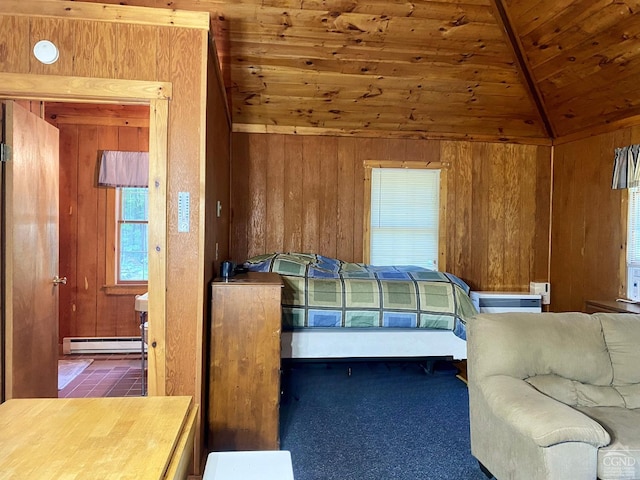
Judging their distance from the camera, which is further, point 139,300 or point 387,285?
point 387,285

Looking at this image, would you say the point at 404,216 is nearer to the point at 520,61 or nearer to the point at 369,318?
the point at 369,318

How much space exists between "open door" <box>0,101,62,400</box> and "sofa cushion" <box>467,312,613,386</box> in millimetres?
2549

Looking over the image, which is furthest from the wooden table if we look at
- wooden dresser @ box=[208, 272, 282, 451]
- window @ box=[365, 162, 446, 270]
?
window @ box=[365, 162, 446, 270]

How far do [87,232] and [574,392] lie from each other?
14.3 feet

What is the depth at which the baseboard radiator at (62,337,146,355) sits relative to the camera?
4.20 metres

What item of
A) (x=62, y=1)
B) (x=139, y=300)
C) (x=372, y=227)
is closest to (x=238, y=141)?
(x=372, y=227)

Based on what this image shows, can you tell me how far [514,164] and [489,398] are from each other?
3490 millimetres

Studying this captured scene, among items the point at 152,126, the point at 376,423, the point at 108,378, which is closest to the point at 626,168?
the point at 376,423

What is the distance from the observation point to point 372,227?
4.53m

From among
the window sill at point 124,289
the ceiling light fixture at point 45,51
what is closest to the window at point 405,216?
the window sill at point 124,289

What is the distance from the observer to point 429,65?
12.1 ft

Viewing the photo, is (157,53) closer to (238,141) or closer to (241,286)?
(241,286)

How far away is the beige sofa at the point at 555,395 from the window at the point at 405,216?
2334 mm

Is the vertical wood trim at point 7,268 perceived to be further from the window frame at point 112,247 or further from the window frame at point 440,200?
the window frame at point 440,200
